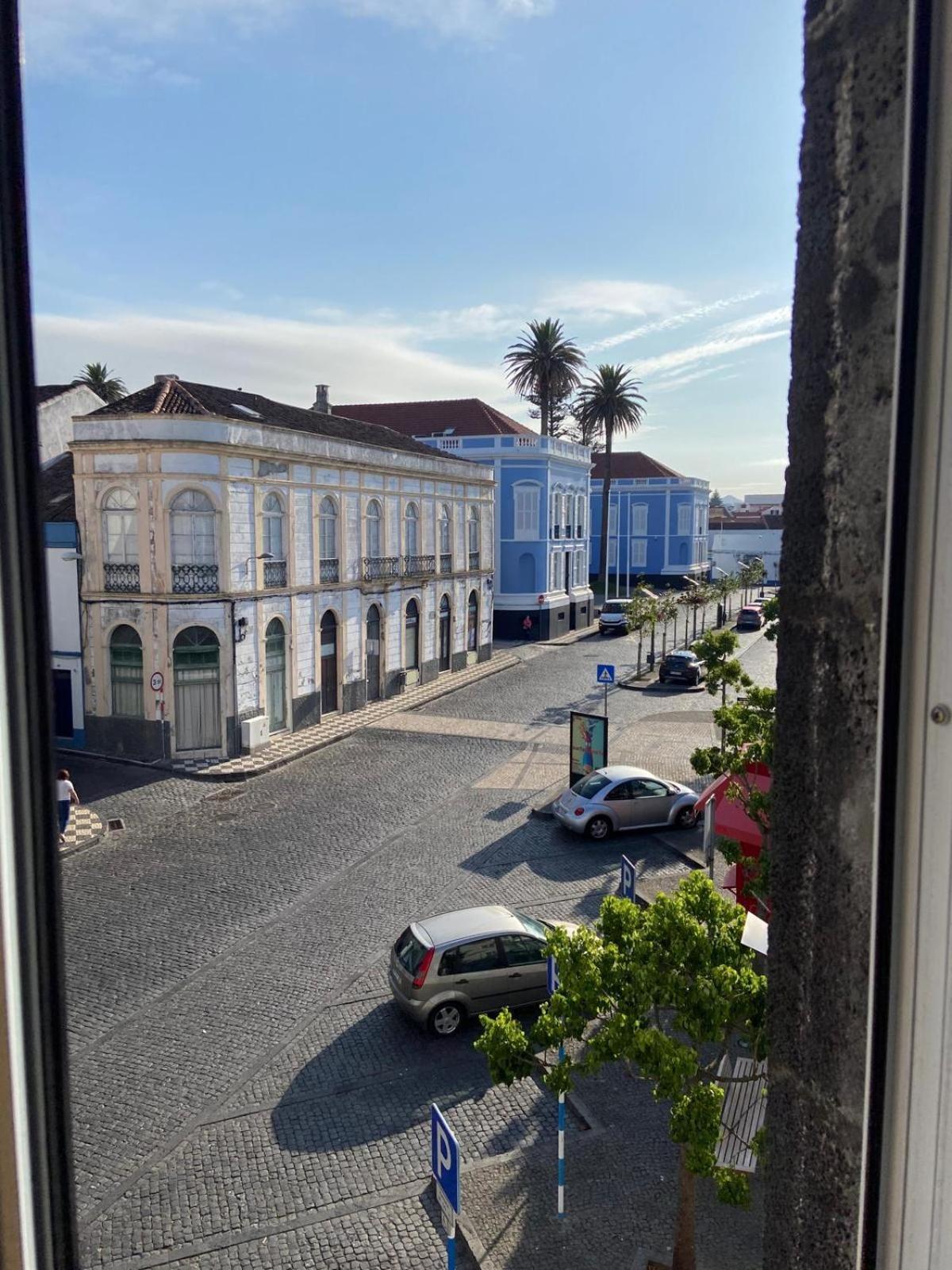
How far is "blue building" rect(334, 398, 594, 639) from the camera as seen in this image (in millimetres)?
42969

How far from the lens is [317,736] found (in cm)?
2430

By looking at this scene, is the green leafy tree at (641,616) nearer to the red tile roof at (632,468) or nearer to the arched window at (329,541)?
the arched window at (329,541)

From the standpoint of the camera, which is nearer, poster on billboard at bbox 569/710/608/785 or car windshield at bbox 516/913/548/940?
car windshield at bbox 516/913/548/940

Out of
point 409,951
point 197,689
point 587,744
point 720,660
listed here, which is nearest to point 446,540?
point 197,689

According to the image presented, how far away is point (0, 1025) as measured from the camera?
134 cm

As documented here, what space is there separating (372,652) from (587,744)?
39.1ft

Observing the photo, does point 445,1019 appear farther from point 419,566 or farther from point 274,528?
point 419,566

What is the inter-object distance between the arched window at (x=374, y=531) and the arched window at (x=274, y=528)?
4.49 meters

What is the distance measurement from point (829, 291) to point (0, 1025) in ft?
5.74

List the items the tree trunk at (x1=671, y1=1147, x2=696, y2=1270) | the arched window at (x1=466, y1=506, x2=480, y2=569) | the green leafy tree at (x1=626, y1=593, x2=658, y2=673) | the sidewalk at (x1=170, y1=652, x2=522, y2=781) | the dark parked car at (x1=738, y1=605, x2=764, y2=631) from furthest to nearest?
the dark parked car at (x1=738, y1=605, x2=764, y2=631)
the arched window at (x1=466, y1=506, x2=480, y2=569)
the green leafy tree at (x1=626, y1=593, x2=658, y2=673)
the sidewalk at (x1=170, y1=652, x2=522, y2=781)
the tree trunk at (x1=671, y1=1147, x2=696, y2=1270)

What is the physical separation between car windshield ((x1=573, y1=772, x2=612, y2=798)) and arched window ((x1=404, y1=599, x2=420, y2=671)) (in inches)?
557

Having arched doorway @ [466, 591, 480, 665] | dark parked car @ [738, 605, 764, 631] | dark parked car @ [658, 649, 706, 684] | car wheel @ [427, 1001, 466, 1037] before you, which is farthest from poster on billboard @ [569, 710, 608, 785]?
dark parked car @ [738, 605, 764, 631]

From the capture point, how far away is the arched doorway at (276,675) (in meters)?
23.5

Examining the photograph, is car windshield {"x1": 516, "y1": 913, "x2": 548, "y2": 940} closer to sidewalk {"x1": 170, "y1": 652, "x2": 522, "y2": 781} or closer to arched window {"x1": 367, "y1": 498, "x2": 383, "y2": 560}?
sidewalk {"x1": 170, "y1": 652, "x2": 522, "y2": 781}
